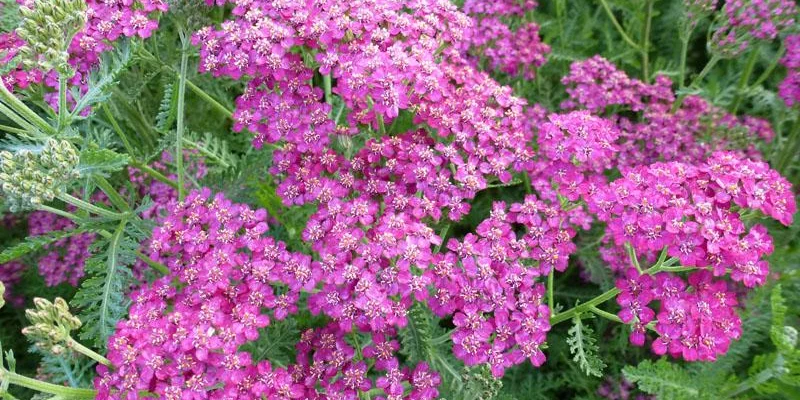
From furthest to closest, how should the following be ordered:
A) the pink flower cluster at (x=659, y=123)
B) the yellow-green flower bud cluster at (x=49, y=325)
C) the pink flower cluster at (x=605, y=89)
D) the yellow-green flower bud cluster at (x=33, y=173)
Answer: the pink flower cluster at (x=605, y=89)
the pink flower cluster at (x=659, y=123)
the yellow-green flower bud cluster at (x=33, y=173)
the yellow-green flower bud cluster at (x=49, y=325)

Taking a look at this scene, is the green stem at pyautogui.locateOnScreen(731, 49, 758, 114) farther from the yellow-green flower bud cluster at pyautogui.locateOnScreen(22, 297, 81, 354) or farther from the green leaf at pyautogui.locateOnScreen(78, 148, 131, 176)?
the yellow-green flower bud cluster at pyautogui.locateOnScreen(22, 297, 81, 354)

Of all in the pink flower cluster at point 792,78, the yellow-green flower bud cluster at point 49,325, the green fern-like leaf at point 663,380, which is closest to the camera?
the yellow-green flower bud cluster at point 49,325

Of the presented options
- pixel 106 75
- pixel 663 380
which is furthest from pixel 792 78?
pixel 106 75

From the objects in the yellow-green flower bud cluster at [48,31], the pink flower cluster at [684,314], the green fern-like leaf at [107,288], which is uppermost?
the yellow-green flower bud cluster at [48,31]

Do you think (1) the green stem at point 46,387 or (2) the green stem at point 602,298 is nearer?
(1) the green stem at point 46,387

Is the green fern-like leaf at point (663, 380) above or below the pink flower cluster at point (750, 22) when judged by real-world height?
below

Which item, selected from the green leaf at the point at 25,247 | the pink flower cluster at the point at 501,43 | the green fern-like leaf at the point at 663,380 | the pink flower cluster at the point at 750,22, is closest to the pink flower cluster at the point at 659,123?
the pink flower cluster at the point at 501,43

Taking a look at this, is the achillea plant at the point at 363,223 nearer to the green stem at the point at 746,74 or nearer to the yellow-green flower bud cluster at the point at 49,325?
the yellow-green flower bud cluster at the point at 49,325

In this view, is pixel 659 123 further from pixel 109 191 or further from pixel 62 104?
pixel 62 104
